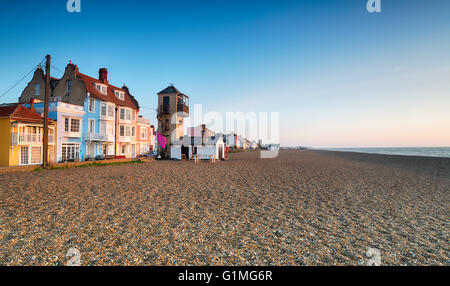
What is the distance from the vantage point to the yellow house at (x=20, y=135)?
67.8 feet

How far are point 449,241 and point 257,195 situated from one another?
22.1ft

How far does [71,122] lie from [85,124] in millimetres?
1609

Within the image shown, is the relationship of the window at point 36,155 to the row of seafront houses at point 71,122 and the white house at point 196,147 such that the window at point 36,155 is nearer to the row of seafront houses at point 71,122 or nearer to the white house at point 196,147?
the row of seafront houses at point 71,122

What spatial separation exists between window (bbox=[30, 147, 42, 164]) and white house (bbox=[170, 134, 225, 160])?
710 inches

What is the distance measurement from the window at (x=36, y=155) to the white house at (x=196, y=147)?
59.2 feet

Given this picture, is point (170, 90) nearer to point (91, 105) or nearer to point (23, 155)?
point (91, 105)

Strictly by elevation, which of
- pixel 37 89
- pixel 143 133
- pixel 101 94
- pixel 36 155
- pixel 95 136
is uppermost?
pixel 37 89

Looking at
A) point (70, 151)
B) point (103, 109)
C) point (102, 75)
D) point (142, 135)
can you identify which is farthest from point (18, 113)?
point (142, 135)

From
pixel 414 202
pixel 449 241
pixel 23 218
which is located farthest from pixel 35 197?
pixel 414 202

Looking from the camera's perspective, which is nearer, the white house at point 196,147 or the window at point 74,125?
the window at point 74,125

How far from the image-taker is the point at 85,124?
27406 mm

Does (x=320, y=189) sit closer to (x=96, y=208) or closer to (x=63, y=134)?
(x=96, y=208)

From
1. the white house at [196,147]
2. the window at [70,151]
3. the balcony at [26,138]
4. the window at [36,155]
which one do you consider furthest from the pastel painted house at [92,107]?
the white house at [196,147]

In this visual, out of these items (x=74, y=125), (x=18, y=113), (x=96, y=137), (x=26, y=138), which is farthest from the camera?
(x=96, y=137)
